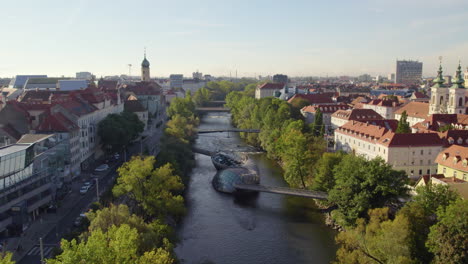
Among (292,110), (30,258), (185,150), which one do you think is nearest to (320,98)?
(292,110)

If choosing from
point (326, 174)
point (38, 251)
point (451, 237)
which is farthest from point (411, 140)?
point (38, 251)

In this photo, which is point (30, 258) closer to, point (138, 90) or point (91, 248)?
point (91, 248)

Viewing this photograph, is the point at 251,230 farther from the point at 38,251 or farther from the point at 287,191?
the point at 38,251

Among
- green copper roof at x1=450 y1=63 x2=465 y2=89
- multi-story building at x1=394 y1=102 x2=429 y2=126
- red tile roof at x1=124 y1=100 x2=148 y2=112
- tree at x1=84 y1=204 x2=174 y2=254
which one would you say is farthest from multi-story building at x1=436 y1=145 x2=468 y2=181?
red tile roof at x1=124 y1=100 x2=148 y2=112

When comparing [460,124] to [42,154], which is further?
[460,124]

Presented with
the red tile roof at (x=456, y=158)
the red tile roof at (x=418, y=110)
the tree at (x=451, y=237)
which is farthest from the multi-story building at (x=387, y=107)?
the tree at (x=451, y=237)

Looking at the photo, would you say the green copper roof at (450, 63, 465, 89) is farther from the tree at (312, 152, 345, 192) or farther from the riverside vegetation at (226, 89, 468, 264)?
the tree at (312, 152, 345, 192)

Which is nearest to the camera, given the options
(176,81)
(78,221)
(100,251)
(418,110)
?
(100,251)
